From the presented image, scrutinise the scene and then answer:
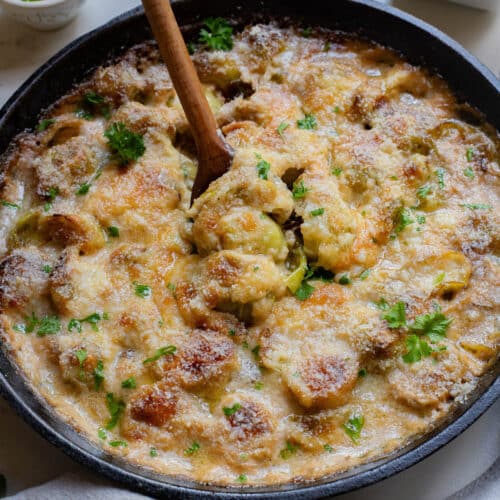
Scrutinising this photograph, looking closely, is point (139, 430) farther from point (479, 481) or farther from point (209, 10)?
point (209, 10)

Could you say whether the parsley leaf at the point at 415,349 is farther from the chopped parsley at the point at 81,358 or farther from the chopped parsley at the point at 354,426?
the chopped parsley at the point at 81,358

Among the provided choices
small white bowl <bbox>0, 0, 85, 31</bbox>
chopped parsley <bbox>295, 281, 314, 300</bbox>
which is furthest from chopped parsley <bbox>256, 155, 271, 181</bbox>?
small white bowl <bbox>0, 0, 85, 31</bbox>

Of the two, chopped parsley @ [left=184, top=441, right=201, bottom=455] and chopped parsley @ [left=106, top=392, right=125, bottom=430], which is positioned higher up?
chopped parsley @ [left=106, top=392, right=125, bottom=430]

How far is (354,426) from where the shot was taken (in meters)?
3.45

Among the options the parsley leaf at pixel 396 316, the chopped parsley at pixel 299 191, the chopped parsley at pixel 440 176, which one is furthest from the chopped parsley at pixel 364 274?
the chopped parsley at pixel 440 176

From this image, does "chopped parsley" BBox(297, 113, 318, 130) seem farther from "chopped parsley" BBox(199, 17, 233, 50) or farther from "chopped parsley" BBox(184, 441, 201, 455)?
"chopped parsley" BBox(184, 441, 201, 455)

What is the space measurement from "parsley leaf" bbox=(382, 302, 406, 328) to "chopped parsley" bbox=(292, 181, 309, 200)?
0.69 m

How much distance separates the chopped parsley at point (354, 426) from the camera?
3.44m

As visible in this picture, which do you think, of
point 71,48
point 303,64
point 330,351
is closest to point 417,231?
point 330,351

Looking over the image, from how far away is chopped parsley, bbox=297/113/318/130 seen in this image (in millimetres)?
4055

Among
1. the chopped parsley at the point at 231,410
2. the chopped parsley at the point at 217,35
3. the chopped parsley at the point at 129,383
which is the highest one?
the chopped parsley at the point at 217,35

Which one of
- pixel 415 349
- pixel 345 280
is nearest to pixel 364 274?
pixel 345 280

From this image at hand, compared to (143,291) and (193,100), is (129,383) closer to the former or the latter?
(143,291)

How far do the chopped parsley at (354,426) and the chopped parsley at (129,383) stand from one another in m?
0.94
